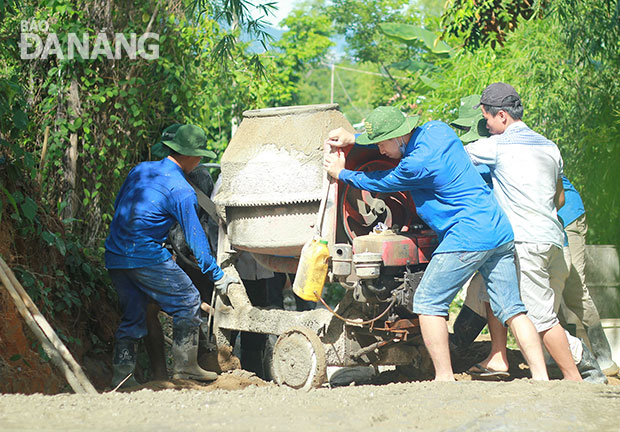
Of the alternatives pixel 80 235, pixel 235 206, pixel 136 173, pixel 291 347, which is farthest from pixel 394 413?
pixel 80 235

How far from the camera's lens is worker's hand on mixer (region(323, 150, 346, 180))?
16.7ft

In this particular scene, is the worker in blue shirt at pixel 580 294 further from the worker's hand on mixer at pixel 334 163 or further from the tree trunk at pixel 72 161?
the tree trunk at pixel 72 161

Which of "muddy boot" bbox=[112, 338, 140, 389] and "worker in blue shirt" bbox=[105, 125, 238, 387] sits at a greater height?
"worker in blue shirt" bbox=[105, 125, 238, 387]

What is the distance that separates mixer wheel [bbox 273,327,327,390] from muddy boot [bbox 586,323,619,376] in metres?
2.28

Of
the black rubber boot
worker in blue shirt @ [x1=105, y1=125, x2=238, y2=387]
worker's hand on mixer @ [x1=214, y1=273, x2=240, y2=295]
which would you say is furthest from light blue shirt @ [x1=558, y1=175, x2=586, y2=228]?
worker in blue shirt @ [x1=105, y1=125, x2=238, y2=387]

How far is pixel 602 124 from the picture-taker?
776cm

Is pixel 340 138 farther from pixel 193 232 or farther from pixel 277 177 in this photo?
pixel 193 232

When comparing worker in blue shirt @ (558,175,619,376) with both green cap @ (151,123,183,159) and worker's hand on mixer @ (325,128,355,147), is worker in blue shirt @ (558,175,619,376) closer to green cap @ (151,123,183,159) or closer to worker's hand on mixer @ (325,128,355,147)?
worker's hand on mixer @ (325,128,355,147)

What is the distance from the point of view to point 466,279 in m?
4.87

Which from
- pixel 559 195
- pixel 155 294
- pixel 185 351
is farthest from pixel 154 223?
pixel 559 195

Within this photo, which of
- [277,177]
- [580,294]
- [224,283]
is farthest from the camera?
[580,294]

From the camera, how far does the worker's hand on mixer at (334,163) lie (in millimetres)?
5099

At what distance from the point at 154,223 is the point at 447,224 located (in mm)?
2054

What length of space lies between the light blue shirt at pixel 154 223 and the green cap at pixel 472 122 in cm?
202
